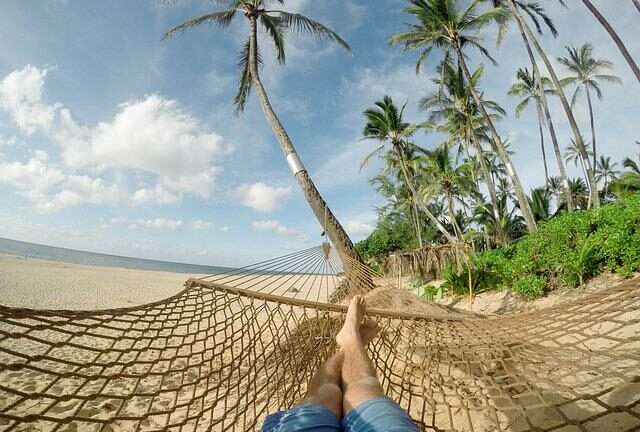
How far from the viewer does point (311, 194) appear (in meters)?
3.56

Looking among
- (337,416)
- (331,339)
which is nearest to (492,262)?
(331,339)

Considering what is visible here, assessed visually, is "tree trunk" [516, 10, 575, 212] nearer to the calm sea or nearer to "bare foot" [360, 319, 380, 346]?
"bare foot" [360, 319, 380, 346]

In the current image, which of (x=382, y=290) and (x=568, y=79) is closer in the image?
(x=382, y=290)

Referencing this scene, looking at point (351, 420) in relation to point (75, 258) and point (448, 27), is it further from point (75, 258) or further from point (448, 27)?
point (75, 258)

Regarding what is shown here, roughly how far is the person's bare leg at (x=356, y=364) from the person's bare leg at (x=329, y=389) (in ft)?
0.06

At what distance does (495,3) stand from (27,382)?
12773 mm

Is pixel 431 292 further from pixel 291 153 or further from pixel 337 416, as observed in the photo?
pixel 337 416

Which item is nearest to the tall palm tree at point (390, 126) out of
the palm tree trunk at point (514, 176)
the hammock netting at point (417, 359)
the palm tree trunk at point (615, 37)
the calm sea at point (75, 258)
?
the palm tree trunk at point (514, 176)

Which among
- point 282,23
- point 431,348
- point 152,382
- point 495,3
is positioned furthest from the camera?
point 495,3

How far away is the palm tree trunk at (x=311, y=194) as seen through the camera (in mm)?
3344

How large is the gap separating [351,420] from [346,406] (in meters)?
0.09

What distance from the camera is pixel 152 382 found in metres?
2.95

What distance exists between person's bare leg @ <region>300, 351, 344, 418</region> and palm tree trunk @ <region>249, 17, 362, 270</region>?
2064 mm

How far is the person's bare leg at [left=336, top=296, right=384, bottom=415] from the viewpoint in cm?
91
